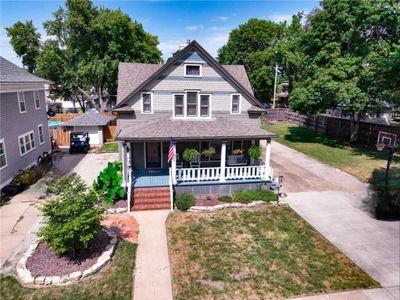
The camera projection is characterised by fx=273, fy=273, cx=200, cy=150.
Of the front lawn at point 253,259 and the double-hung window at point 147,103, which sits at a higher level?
the double-hung window at point 147,103

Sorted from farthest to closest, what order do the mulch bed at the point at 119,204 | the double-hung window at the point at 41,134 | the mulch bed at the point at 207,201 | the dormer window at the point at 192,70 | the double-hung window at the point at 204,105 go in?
the double-hung window at the point at 41,134, the double-hung window at the point at 204,105, the dormer window at the point at 192,70, the mulch bed at the point at 207,201, the mulch bed at the point at 119,204

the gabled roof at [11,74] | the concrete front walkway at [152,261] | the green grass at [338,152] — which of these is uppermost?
the gabled roof at [11,74]

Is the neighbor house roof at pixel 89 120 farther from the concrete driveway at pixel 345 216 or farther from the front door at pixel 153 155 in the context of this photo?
the concrete driveway at pixel 345 216

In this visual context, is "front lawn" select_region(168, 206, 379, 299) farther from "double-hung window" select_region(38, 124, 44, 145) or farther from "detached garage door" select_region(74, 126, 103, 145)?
"detached garage door" select_region(74, 126, 103, 145)

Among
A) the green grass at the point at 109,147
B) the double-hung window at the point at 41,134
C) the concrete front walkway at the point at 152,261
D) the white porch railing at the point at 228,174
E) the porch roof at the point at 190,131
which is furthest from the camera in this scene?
the green grass at the point at 109,147

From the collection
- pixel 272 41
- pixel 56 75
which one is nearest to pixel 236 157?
pixel 56 75

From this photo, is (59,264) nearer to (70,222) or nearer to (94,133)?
(70,222)

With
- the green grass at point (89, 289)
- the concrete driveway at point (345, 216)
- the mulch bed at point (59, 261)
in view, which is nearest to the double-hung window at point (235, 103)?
the concrete driveway at point (345, 216)

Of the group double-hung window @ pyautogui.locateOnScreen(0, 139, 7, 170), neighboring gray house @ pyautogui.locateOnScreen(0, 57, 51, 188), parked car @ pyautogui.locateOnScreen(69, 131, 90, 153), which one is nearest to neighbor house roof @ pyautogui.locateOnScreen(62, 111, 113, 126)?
parked car @ pyautogui.locateOnScreen(69, 131, 90, 153)
